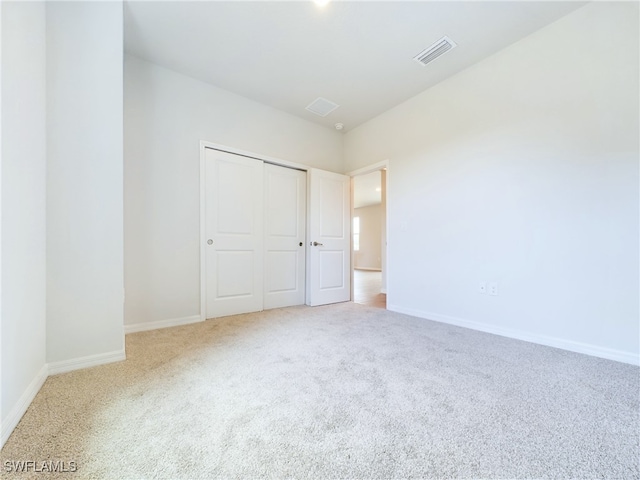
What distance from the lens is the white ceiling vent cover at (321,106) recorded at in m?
3.25

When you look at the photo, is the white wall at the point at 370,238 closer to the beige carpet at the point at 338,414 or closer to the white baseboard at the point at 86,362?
the beige carpet at the point at 338,414

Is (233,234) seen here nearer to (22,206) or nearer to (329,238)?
(329,238)

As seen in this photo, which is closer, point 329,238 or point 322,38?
point 322,38

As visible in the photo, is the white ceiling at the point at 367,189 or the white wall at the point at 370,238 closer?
the white ceiling at the point at 367,189

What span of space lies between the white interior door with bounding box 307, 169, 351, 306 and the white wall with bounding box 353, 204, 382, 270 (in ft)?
20.2

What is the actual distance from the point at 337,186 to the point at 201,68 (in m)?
2.13

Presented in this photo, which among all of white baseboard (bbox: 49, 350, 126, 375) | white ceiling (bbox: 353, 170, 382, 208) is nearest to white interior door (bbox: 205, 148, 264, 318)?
white baseboard (bbox: 49, 350, 126, 375)

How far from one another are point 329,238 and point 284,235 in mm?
675

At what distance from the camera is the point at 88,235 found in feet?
5.47

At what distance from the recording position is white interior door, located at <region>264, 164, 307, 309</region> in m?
3.37

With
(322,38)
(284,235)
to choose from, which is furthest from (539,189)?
(284,235)

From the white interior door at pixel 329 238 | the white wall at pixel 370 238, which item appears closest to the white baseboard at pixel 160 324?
the white interior door at pixel 329 238

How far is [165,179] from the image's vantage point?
259 cm

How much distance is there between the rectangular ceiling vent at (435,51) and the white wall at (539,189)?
0.43 m
